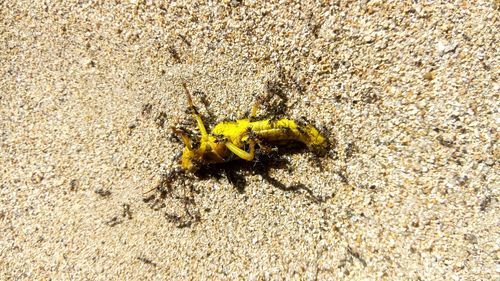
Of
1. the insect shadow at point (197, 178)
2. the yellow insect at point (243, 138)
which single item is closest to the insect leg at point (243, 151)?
the yellow insect at point (243, 138)

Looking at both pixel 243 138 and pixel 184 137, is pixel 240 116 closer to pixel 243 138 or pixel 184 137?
pixel 243 138

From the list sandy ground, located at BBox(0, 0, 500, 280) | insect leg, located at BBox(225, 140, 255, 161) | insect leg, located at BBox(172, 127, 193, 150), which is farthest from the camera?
insect leg, located at BBox(172, 127, 193, 150)

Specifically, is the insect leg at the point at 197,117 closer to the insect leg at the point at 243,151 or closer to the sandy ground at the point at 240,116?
the sandy ground at the point at 240,116

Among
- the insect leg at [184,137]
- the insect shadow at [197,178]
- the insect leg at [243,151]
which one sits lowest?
the insect shadow at [197,178]

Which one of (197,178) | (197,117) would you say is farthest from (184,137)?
(197,178)

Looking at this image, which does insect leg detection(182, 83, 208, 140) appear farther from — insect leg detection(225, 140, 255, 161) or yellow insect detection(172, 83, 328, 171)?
insect leg detection(225, 140, 255, 161)

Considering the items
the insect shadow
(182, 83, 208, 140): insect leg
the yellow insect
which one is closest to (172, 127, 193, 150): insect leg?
the yellow insect
